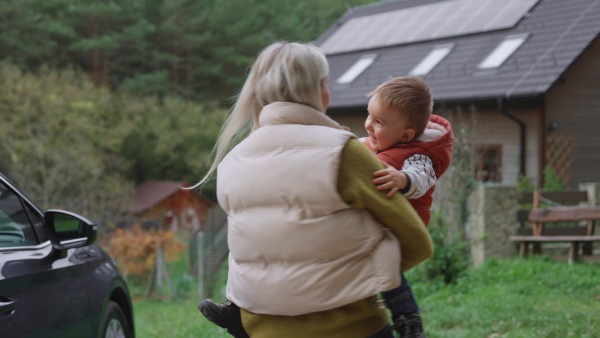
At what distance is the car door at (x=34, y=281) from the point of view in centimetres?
353

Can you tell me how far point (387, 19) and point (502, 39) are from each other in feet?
20.2

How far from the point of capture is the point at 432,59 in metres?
24.5

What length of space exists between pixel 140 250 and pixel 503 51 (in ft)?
38.1

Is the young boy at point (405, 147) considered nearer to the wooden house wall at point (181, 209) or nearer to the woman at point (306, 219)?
the woman at point (306, 219)

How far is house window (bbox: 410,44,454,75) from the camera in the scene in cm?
2417

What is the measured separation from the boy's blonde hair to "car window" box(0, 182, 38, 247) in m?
1.95

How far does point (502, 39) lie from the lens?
23250 mm

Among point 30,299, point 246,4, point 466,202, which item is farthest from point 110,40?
point 30,299

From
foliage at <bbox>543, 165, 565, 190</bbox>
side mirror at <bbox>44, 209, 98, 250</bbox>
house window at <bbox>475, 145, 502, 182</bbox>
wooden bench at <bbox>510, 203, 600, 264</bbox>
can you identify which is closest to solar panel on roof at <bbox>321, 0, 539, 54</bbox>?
house window at <bbox>475, 145, 502, 182</bbox>

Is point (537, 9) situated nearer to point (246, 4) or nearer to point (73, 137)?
point (73, 137)

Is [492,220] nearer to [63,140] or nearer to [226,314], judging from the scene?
[226,314]

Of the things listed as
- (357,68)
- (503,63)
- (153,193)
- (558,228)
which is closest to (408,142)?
(558,228)

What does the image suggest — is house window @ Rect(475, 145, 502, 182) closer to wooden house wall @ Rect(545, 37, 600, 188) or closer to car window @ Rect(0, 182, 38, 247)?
wooden house wall @ Rect(545, 37, 600, 188)

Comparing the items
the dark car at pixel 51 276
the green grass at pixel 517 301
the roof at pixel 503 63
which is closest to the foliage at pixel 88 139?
the roof at pixel 503 63
